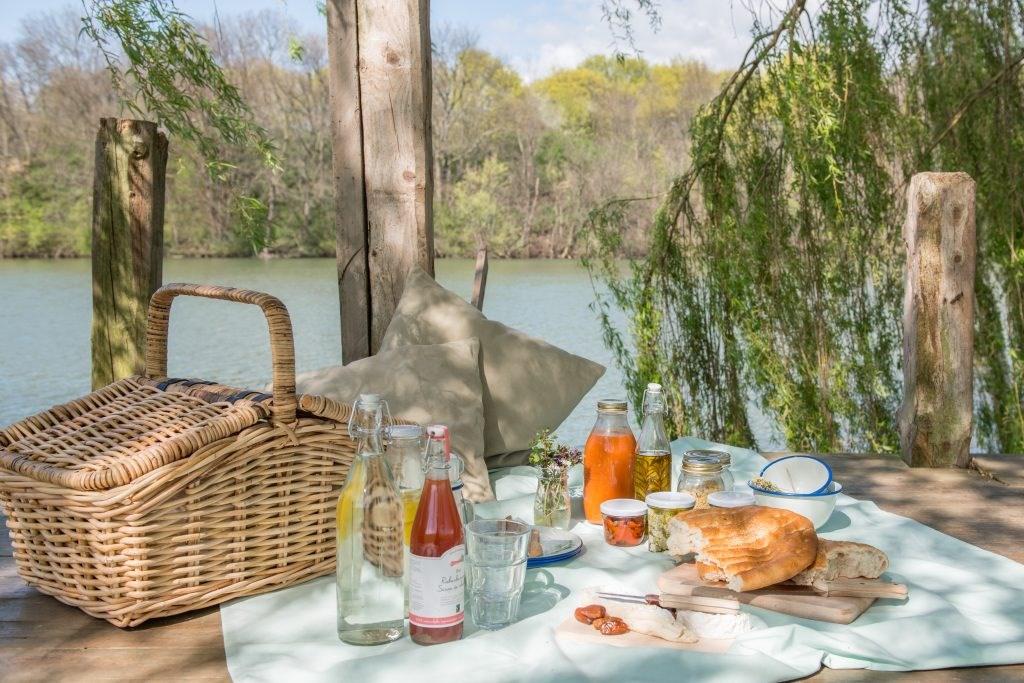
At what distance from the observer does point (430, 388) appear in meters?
2.18

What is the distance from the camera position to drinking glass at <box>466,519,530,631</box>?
4.14 ft

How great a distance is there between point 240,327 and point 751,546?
8.66m

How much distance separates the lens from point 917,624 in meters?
1.34

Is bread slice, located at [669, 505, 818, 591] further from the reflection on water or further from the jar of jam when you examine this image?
the reflection on water

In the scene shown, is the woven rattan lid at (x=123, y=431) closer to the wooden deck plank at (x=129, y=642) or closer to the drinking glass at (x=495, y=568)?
the wooden deck plank at (x=129, y=642)

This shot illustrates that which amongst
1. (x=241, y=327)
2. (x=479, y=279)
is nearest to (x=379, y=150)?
(x=479, y=279)

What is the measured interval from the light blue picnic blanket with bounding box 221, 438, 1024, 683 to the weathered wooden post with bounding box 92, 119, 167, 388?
153 cm

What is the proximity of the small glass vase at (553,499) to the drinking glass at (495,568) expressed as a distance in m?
0.41

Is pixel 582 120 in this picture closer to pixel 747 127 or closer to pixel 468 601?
pixel 747 127

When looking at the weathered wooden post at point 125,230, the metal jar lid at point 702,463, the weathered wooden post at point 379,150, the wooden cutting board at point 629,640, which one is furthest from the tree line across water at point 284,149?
the wooden cutting board at point 629,640

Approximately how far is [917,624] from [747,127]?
2448 mm

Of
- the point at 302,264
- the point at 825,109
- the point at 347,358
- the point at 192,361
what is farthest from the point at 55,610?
the point at 302,264

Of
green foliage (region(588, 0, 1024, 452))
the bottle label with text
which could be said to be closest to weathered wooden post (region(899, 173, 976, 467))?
green foliage (region(588, 0, 1024, 452))

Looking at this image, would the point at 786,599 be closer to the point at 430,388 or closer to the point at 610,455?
the point at 610,455
